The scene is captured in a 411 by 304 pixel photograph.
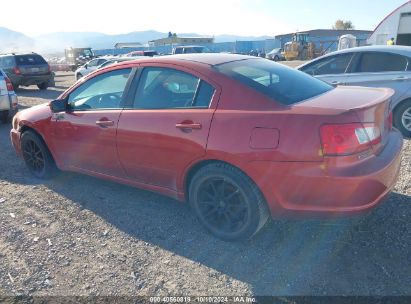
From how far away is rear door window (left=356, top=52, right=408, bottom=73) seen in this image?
6105mm

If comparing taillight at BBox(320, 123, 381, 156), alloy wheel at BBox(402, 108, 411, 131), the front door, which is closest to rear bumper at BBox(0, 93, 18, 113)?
the front door

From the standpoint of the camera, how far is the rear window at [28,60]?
15578 mm

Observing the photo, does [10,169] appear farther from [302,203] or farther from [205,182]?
[302,203]

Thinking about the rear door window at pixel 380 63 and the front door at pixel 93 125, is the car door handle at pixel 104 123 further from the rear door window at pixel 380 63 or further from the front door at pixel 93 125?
the rear door window at pixel 380 63

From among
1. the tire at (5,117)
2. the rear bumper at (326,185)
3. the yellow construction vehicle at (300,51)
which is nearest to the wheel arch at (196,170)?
the rear bumper at (326,185)

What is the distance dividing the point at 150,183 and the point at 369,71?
188 inches

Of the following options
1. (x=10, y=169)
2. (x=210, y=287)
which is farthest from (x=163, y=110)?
(x=10, y=169)

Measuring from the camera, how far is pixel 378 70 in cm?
632

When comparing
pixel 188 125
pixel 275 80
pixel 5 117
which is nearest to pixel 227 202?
pixel 188 125

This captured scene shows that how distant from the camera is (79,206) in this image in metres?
Result: 4.09

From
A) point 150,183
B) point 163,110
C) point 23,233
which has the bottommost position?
point 23,233

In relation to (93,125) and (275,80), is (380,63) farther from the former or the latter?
(93,125)

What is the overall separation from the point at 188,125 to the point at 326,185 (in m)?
1.25

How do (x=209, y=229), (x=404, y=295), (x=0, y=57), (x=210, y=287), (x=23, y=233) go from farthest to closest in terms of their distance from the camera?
1. (x=0, y=57)
2. (x=23, y=233)
3. (x=209, y=229)
4. (x=210, y=287)
5. (x=404, y=295)
